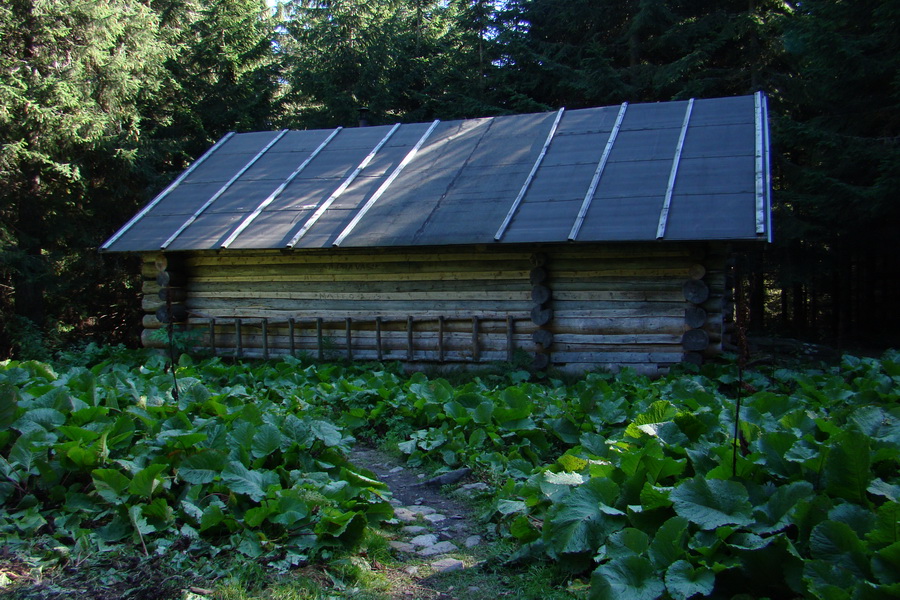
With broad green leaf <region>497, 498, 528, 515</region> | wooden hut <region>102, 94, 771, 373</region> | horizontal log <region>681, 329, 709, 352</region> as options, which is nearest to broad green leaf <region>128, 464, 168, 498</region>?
broad green leaf <region>497, 498, 528, 515</region>

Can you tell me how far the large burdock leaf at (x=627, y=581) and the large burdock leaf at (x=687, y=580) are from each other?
0.18 ft

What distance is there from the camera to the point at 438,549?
13.4 ft

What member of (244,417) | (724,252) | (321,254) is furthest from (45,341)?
(724,252)

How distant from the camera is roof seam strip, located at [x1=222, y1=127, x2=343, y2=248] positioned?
11414 millimetres

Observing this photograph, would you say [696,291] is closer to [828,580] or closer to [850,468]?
[850,468]

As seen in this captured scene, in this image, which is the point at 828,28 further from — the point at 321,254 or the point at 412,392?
the point at 412,392

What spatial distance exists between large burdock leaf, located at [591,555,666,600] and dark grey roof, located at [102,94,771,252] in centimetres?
641

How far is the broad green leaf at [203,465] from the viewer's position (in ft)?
13.1

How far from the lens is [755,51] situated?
18812 mm

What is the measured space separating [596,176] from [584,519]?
25.6ft

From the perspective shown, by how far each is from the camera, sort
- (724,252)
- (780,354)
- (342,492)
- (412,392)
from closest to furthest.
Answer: (342,492) → (412,392) → (724,252) → (780,354)

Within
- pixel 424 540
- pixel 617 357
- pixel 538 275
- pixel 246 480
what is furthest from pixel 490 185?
pixel 246 480

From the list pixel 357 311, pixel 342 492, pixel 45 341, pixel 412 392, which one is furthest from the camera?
pixel 45 341

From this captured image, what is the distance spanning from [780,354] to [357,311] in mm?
7970
